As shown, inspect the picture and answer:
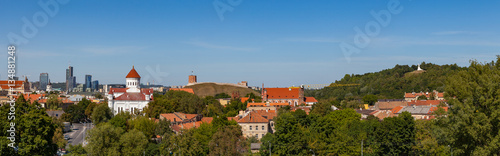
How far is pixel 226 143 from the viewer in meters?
56.2

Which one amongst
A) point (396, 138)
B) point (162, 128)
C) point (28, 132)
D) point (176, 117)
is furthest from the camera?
point (176, 117)

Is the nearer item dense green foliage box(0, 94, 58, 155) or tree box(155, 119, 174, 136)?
dense green foliage box(0, 94, 58, 155)

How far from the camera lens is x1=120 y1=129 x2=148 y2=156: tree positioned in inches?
2183

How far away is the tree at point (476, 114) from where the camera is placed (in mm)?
33281

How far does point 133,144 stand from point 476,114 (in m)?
35.6

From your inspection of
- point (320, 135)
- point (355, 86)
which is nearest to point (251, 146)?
point (320, 135)

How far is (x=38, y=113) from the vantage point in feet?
137

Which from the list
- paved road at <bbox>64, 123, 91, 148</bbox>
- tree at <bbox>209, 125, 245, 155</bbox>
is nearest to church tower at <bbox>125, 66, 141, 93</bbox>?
paved road at <bbox>64, 123, 91, 148</bbox>

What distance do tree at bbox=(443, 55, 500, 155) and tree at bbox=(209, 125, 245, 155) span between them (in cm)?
2546

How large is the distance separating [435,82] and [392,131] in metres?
121

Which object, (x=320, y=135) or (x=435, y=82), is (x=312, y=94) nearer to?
(x=435, y=82)

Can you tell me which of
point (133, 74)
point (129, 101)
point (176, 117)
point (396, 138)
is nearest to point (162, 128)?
point (176, 117)

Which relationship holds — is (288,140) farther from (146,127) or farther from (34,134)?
(34,134)

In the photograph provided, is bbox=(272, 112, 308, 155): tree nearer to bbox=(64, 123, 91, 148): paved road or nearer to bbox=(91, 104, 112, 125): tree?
bbox=(64, 123, 91, 148): paved road
